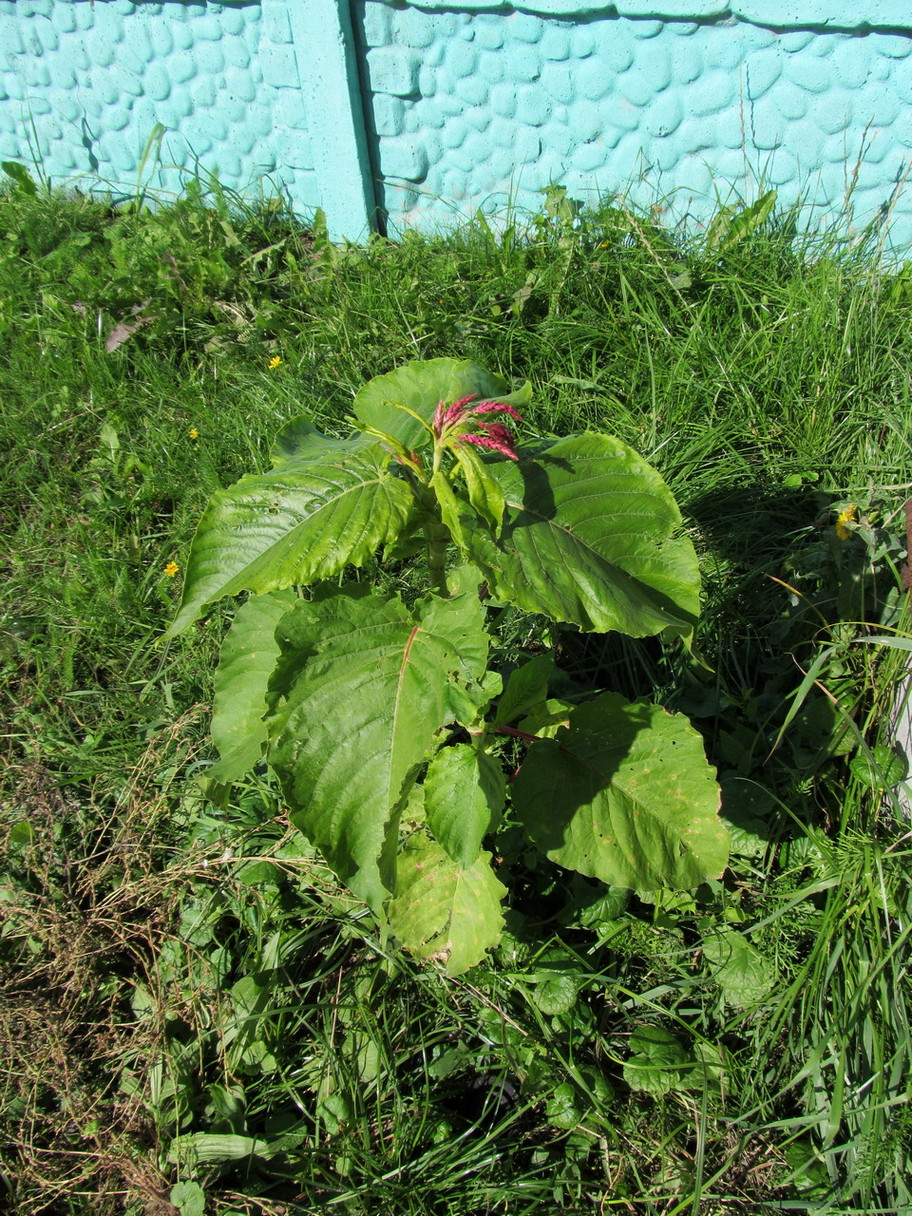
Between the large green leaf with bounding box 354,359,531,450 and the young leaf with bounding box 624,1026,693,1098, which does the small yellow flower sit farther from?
the young leaf with bounding box 624,1026,693,1098

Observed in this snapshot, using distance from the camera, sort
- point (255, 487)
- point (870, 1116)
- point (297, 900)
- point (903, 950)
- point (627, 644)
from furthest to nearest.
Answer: point (627, 644) → point (297, 900) → point (903, 950) → point (870, 1116) → point (255, 487)

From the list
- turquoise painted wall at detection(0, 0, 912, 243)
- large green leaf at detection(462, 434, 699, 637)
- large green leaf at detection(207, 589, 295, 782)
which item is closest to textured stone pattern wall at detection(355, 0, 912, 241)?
turquoise painted wall at detection(0, 0, 912, 243)

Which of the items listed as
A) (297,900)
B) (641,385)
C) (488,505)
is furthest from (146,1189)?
(641,385)

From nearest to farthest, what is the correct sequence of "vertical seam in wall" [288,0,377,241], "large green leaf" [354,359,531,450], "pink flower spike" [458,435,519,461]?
"pink flower spike" [458,435,519,461] < "large green leaf" [354,359,531,450] < "vertical seam in wall" [288,0,377,241]

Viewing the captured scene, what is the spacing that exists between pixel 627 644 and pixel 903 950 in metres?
0.94

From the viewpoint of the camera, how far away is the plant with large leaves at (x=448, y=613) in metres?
1.35

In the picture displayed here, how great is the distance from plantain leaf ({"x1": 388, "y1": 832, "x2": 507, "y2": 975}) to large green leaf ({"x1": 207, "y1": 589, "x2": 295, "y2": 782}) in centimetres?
41

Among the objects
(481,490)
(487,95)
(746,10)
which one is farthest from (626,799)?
(487,95)

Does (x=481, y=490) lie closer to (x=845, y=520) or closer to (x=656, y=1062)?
(x=656, y=1062)

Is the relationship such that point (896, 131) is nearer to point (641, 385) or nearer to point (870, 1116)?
point (641, 385)

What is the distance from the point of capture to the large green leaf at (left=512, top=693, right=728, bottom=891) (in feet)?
5.42

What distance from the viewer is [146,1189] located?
171 cm

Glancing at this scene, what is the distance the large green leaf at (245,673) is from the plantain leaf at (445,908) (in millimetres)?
414

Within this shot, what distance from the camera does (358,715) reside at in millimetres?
1410
